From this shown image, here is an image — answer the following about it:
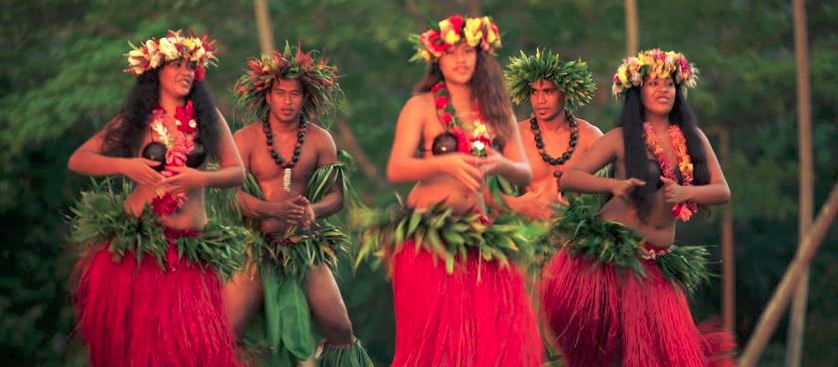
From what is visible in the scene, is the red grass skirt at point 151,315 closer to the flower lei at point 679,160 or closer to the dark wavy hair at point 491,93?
the dark wavy hair at point 491,93

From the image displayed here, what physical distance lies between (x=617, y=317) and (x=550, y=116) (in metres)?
1.36

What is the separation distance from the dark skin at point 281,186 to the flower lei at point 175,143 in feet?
1.81

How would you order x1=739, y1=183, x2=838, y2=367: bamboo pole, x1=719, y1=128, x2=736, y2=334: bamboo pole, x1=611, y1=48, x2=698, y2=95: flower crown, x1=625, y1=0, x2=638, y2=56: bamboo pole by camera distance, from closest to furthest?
x1=611, y1=48, x2=698, y2=95: flower crown
x1=739, y1=183, x2=838, y2=367: bamboo pole
x1=625, y1=0, x2=638, y2=56: bamboo pole
x1=719, y1=128, x2=736, y2=334: bamboo pole

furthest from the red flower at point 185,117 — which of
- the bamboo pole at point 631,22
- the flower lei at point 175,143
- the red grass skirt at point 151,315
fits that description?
the bamboo pole at point 631,22

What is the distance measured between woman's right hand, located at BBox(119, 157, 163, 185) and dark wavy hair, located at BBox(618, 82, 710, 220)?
2110 millimetres

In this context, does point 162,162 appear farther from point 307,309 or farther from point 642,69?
point 642,69

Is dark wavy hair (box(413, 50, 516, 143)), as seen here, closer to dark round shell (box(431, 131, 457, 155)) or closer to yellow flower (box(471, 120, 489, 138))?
yellow flower (box(471, 120, 489, 138))

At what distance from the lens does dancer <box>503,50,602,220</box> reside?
419 inches

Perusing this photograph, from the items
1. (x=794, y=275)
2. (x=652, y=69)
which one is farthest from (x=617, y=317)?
(x=794, y=275)

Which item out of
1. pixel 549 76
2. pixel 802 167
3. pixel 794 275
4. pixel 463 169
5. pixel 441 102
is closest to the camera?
pixel 463 169

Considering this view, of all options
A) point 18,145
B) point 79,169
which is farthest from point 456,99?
point 18,145

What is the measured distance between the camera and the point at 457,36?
8.95 meters

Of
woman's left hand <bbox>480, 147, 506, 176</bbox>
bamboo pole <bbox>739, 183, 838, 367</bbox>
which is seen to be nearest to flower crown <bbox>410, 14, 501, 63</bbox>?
woman's left hand <bbox>480, 147, 506, 176</bbox>

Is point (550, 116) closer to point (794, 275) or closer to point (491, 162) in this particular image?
point (491, 162)
